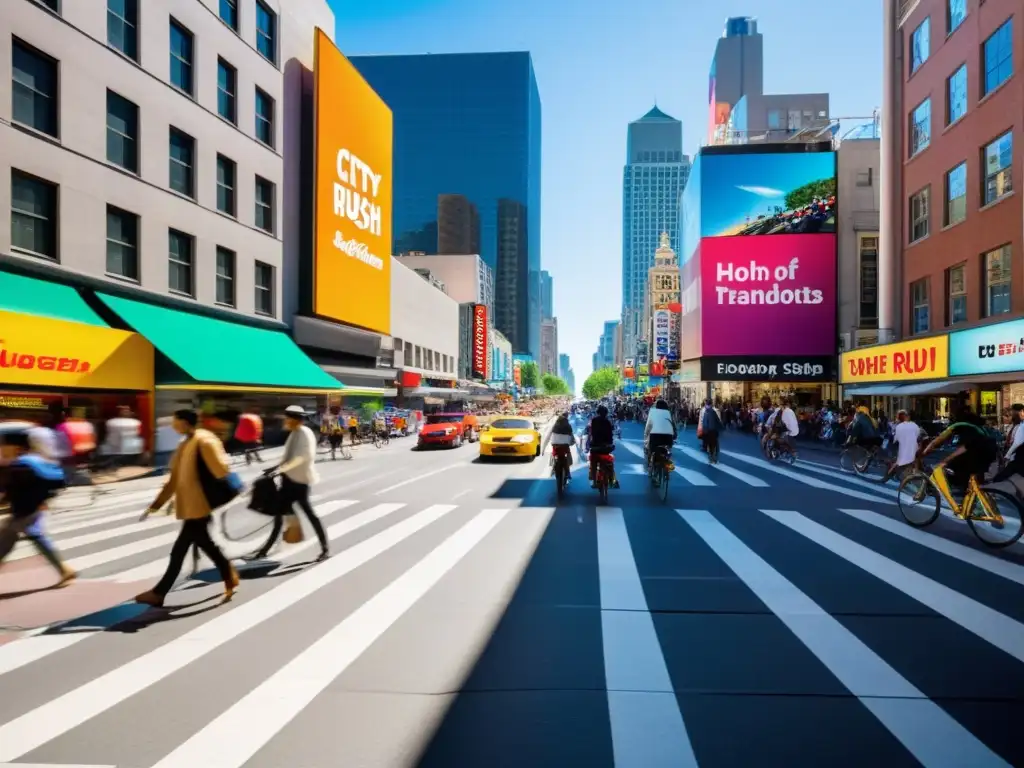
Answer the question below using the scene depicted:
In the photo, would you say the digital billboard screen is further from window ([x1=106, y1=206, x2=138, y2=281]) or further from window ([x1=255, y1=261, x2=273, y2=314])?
window ([x1=106, y1=206, x2=138, y2=281])

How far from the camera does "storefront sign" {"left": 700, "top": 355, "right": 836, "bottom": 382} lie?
4688 cm

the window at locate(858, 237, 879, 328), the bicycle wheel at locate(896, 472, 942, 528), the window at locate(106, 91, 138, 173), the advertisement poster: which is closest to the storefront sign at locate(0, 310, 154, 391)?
the window at locate(106, 91, 138, 173)

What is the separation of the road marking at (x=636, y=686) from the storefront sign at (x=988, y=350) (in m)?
18.7

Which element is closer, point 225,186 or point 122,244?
point 122,244

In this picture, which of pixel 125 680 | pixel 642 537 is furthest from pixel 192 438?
pixel 642 537

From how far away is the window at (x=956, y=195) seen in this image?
2383 centimetres

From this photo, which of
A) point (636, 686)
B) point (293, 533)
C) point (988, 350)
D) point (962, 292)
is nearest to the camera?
point (636, 686)

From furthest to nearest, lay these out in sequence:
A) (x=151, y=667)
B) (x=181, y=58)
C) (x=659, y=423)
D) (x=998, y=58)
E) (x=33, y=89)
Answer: (x=181, y=58), (x=998, y=58), (x=33, y=89), (x=659, y=423), (x=151, y=667)

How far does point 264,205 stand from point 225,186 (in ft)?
8.76

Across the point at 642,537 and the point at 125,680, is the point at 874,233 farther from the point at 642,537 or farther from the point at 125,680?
the point at 125,680

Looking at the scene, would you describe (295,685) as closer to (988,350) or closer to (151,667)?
(151,667)

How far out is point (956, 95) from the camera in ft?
80.5

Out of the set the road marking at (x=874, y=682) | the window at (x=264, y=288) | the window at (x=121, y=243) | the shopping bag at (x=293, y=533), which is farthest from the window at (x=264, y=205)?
the road marking at (x=874, y=682)

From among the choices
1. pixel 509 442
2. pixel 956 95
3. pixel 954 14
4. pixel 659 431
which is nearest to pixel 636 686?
pixel 659 431
